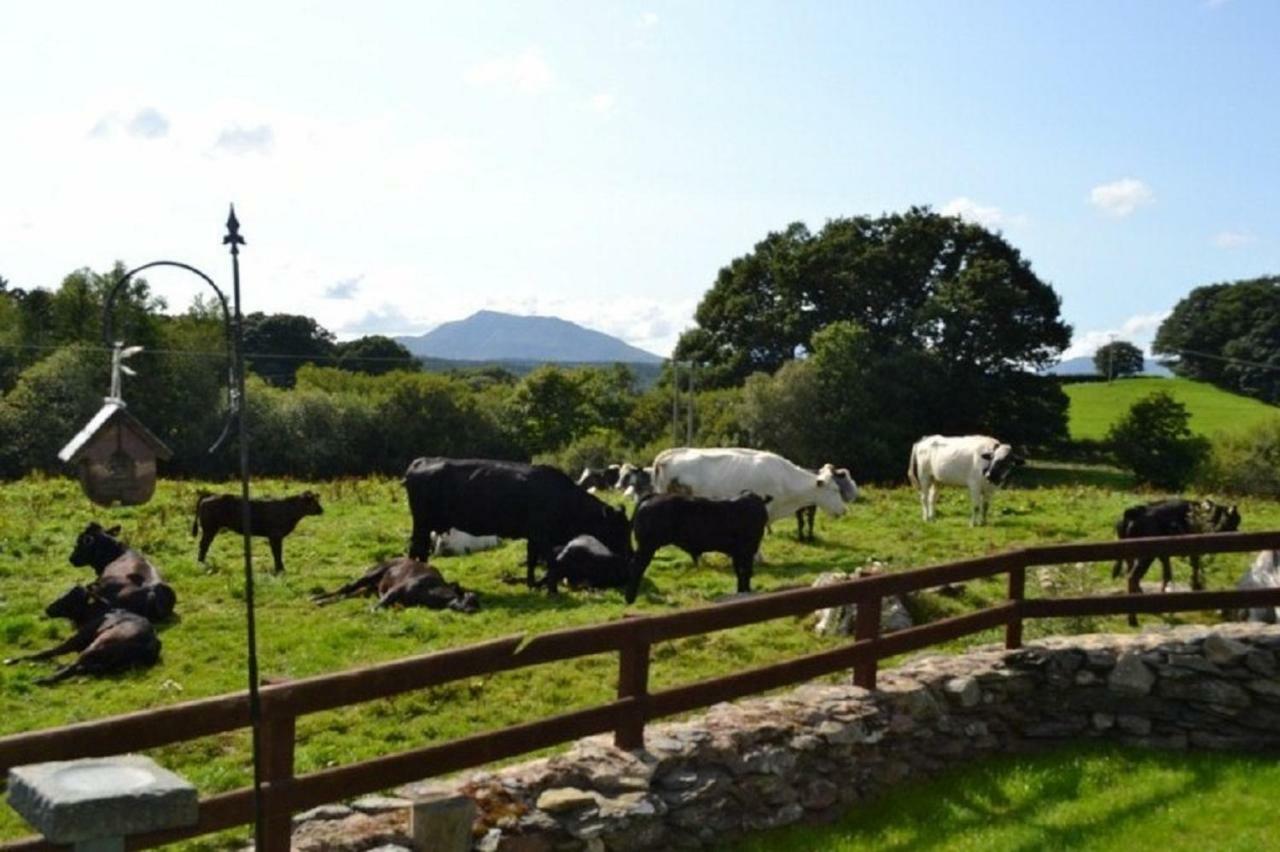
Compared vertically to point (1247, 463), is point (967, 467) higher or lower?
higher

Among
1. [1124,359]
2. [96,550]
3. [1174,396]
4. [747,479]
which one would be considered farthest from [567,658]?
[1124,359]

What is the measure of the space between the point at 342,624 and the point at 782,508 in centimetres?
911

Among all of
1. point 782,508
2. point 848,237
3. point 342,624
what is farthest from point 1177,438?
point 342,624

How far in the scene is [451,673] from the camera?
6.20 metres

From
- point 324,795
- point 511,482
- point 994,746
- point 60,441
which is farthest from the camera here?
point 60,441

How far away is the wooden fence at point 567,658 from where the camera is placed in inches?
200

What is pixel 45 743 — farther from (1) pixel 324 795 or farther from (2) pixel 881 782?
(2) pixel 881 782

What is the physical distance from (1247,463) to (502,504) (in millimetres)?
44774

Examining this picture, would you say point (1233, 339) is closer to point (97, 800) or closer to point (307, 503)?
point (307, 503)

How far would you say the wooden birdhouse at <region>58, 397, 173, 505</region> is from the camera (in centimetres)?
874

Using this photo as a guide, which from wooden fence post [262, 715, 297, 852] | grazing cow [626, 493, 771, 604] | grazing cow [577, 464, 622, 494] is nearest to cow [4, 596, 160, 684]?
wooden fence post [262, 715, 297, 852]

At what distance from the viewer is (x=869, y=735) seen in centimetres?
853

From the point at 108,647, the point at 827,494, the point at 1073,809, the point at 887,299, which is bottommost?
the point at 1073,809

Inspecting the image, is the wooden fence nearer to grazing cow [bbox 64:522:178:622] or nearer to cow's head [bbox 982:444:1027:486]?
grazing cow [bbox 64:522:178:622]
